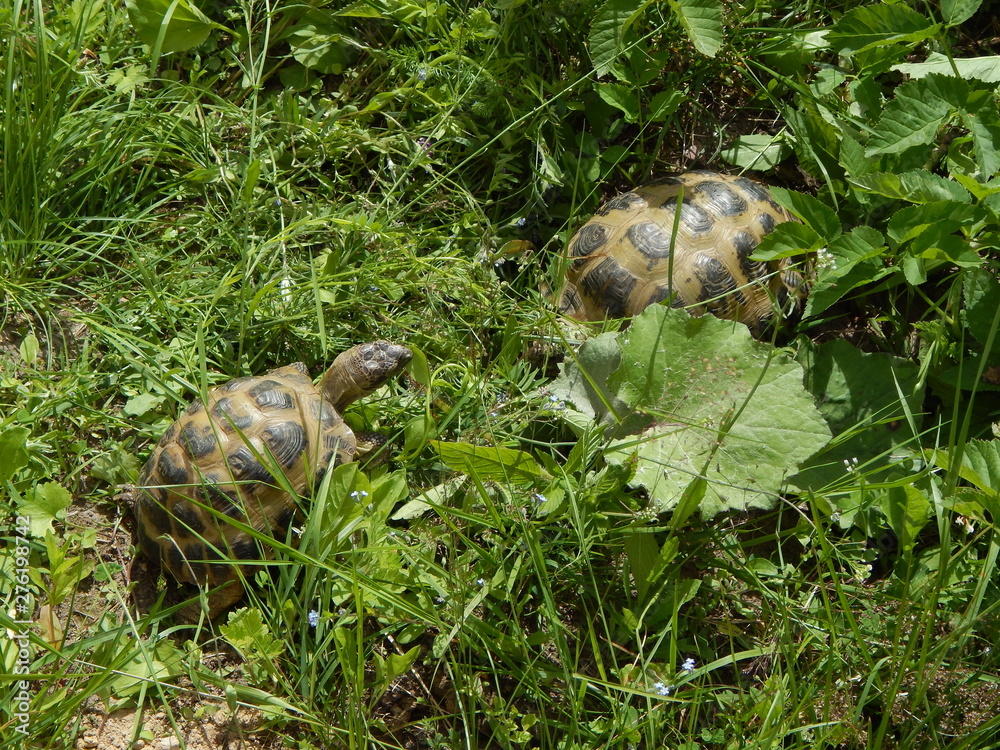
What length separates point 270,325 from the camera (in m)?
3.06

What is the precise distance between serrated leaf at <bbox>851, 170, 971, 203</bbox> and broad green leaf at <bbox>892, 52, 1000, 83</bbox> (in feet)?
1.53

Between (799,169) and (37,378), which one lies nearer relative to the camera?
(37,378)

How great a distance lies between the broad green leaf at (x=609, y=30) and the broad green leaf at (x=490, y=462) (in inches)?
57.2

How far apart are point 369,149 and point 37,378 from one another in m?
1.54

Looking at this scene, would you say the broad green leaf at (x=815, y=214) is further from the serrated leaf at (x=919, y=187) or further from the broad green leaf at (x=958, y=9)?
the broad green leaf at (x=958, y=9)

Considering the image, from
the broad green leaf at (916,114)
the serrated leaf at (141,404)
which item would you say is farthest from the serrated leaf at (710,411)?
the serrated leaf at (141,404)

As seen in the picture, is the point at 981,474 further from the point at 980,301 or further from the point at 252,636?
the point at 252,636

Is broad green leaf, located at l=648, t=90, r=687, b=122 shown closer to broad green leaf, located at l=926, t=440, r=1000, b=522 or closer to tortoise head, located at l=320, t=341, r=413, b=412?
tortoise head, located at l=320, t=341, r=413, b=412

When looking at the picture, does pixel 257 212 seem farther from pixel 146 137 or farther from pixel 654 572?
pixel 654 572

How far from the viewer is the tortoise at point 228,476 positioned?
2619 mm

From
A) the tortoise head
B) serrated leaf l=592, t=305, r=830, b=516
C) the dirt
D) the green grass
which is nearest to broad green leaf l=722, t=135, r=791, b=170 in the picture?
the green grass

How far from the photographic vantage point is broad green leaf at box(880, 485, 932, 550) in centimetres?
252

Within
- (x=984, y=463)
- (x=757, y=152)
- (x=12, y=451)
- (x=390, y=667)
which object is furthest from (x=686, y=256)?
(x=12, y=451)

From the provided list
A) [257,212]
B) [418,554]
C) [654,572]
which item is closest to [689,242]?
[654,572]
